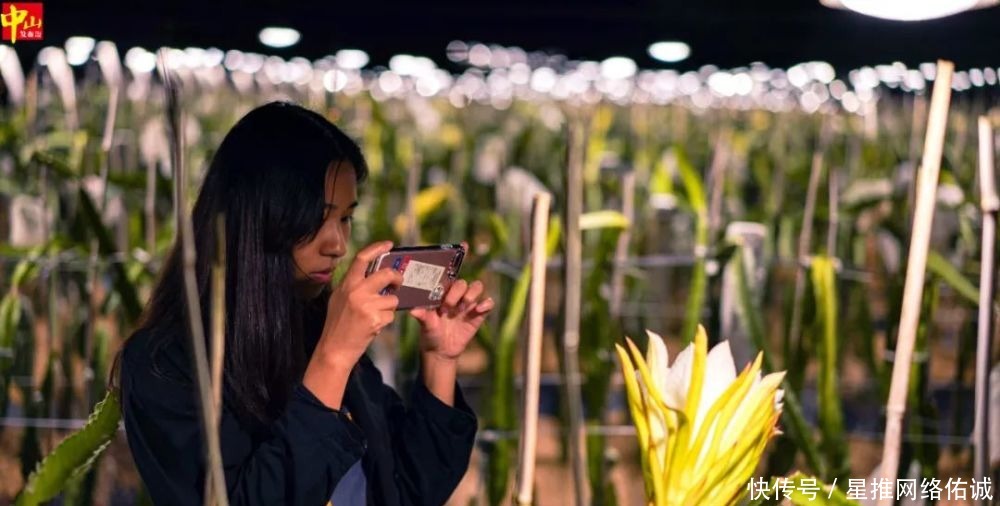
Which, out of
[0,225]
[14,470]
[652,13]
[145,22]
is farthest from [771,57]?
[0,225]

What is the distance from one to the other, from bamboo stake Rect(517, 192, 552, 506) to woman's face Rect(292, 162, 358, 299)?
0.76ft

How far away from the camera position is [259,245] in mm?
676

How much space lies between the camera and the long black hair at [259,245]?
0.67 meters

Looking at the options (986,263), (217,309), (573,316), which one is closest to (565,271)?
(573,316)

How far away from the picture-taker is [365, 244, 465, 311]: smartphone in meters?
0.63

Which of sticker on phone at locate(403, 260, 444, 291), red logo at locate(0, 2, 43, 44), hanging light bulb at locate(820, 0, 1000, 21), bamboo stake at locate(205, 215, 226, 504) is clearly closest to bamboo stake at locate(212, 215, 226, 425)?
bamboo stake at locate(205, 215, 226, 504)

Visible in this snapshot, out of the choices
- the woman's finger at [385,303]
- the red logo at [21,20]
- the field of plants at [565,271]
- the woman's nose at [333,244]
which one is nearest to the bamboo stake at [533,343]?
the field of plants at [565,271]

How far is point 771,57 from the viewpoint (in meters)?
1.82

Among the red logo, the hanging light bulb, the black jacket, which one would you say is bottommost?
the black jacket

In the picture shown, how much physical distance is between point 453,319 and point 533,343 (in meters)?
0.27

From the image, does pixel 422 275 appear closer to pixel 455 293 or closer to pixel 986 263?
pixel 455 293

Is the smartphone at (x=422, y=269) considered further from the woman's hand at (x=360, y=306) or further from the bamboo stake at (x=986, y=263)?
the bamboo stake at (x=986, y=263)

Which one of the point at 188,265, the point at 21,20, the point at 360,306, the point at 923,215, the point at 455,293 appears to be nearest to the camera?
the point at 188,265

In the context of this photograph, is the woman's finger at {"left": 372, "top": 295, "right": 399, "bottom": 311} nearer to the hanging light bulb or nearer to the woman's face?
the woman's face
